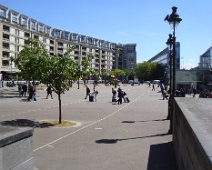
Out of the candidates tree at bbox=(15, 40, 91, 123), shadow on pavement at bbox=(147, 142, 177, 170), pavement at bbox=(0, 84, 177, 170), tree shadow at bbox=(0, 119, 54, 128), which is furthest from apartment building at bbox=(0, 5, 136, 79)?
shadow on pavement at bbox=(147, 142, 177, 170)

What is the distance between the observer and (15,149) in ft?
21.1

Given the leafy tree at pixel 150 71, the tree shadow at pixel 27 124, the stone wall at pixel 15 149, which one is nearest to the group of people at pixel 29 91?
the tree shadow at pixel 27 124

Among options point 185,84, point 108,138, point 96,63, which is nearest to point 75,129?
point 108,138

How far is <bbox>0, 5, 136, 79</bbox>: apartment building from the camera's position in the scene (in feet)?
346

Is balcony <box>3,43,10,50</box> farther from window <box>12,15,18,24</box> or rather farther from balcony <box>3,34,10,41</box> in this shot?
window <box>12,15,18,24</box>

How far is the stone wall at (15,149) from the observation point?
6105 mm

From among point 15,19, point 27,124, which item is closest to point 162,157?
point 27,124

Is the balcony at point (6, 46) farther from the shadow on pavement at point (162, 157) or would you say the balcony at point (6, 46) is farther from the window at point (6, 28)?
the shadow on pavement at point (162, 157)

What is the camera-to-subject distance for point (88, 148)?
1264 cm

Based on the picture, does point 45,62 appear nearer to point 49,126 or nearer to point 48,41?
point 49,126

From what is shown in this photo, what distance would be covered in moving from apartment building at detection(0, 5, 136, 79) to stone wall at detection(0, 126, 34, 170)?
4306 centimetres

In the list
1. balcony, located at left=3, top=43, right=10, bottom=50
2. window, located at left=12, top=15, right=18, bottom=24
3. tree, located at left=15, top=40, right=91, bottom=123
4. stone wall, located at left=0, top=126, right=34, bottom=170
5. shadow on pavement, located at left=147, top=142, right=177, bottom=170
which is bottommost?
shadow on pavement, located at left=147, top=142, right=177, bottom=170

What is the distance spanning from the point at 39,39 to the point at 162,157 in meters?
112

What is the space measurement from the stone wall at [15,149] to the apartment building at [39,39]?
43060 mm
